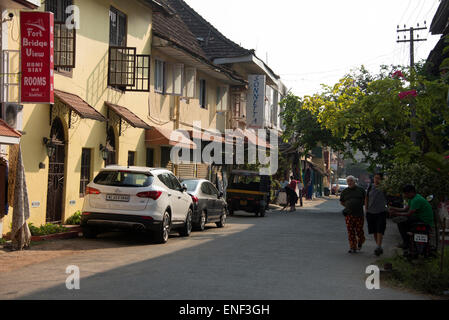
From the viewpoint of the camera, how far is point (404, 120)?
15.7 metres

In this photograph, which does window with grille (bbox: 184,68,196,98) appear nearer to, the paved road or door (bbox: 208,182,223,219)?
door (bbox: 208,182,223,219)

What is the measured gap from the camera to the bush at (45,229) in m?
14.3

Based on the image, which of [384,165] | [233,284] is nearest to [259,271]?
[233,284]

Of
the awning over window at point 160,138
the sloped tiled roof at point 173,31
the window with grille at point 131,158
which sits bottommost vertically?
the window with grille at point 131,158

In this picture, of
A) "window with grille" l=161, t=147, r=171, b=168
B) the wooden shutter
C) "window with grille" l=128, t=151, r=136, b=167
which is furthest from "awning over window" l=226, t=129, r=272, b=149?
"window with grille" l=128, t=151, r=136, b=167

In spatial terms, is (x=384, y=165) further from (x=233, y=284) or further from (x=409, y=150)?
(x=233, y=284)

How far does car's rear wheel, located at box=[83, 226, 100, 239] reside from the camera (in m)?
14.8

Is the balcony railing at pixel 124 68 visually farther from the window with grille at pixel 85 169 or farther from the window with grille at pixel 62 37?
the window with grille at pixel 62 37

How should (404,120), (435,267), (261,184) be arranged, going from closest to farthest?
(435,267)
(404,120)
(261,184)

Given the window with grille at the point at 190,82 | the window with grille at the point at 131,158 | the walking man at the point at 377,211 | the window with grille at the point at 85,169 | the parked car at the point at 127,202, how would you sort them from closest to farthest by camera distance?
1. the walking man at the point at 377,211
2. the parked car at the point at 127,202
3. the window with grille at the point at 85,169
4. the window with grille at the point at 131,158
5. the window with grille at the point at 190,82

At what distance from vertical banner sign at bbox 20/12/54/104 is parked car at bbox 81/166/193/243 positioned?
2.34 m

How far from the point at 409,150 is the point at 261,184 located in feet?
53.7

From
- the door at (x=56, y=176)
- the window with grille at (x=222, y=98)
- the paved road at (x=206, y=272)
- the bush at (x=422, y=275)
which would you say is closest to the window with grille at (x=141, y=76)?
the door at (x=56, y=176)

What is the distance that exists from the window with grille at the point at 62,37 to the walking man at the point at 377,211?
8061 mm
